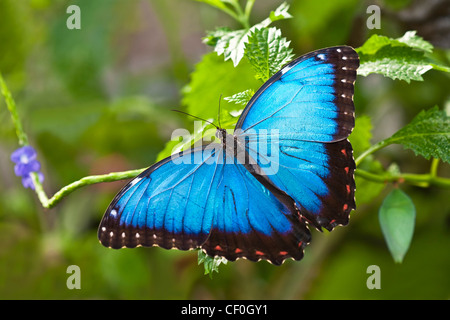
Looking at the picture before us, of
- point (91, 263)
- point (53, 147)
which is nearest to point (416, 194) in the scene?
point (91, 263)

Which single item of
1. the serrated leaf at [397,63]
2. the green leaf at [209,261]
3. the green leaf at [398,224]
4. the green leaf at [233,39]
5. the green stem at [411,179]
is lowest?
the green leaf at [209,261]

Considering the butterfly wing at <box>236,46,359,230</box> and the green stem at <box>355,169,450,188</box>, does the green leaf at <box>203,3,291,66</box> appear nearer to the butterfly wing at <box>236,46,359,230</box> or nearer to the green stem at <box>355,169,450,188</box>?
the butterfly wing at <box>236,46,359,230</box>

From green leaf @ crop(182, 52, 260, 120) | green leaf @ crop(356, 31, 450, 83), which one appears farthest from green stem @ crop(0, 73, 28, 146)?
green leaf @ crop(356, 31, 450, 83)

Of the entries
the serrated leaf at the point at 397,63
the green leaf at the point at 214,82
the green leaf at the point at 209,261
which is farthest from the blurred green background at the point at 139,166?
the green leaf at the point at 209,261

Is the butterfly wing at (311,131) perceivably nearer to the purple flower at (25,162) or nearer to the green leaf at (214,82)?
the green leaf at (214,82)

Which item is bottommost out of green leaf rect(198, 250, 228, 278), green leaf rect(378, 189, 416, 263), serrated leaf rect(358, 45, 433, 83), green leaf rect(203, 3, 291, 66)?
green leaf rect(198, 250, 228, 278)

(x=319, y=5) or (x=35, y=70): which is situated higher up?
(x=35, y=70)
